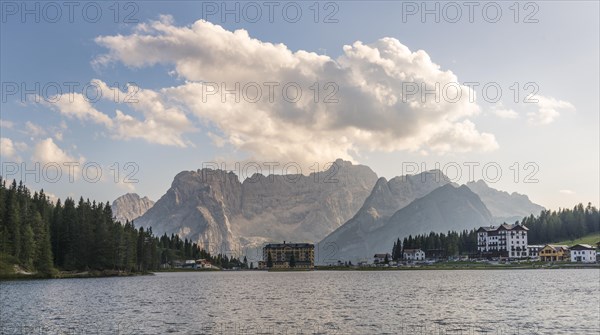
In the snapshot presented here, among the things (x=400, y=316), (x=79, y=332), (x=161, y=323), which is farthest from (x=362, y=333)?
(x=79, y=332)

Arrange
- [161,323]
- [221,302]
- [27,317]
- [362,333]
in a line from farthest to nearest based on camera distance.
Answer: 1. [221,302]
2. [27,317]
3. [161,323]
4. [362,333]

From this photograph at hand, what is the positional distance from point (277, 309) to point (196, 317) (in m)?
15.4

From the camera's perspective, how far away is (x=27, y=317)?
78.2 meters

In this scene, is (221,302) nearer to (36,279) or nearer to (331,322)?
(331,322)

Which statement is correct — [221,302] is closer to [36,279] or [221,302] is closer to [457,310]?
[457,310]

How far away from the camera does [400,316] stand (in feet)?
259

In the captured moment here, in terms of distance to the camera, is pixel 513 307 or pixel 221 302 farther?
pixel 221 302

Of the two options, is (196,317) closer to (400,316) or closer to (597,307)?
(400,316)

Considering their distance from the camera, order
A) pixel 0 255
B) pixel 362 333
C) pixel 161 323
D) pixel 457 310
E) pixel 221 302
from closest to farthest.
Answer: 1. pixel 362 333
2. pixel 161 323
3. pixel 457 310
4. pixel 221 302
5. pixel 0 255

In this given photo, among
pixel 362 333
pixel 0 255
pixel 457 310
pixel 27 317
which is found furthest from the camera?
pixel 0 255

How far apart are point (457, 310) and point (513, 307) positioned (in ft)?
35.6

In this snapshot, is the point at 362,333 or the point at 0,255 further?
the point at 0,255

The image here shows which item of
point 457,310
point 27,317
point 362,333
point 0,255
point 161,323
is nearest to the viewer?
point 362,333

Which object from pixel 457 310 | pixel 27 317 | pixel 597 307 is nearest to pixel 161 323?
pixel 27 317
